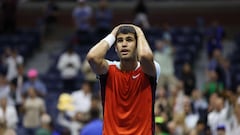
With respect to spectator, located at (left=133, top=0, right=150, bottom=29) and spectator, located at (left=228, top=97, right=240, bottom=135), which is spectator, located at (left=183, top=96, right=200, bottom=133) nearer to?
spectator, located at (left=228, top=97, right=240, bottom=135)

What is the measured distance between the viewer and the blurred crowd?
9.51 metres

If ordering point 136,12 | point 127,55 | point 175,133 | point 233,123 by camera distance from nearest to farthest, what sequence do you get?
point 127,55 → point 233,123 → point 175,133 → point 136,12

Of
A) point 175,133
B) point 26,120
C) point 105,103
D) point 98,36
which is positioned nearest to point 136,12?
point 98,36

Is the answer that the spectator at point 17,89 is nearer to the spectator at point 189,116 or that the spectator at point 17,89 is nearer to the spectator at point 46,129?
the spectator at point 46,129

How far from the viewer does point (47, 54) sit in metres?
18.5

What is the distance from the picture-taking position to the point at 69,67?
584 inches

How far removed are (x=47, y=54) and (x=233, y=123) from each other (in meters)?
9.88

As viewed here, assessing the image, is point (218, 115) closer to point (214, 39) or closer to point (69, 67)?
point (69, 67)

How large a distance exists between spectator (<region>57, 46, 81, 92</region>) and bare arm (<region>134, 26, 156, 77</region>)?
9082 mm

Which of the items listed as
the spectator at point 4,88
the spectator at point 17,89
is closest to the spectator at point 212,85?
the spectator at point 17,89

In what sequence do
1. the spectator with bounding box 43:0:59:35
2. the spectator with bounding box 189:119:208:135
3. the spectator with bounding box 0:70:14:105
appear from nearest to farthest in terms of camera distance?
the spectator with bounding box 189:119:208:135 < the spectator with bounding box 0:70:14:105 < the spectator with bounding box 43:0:59:35

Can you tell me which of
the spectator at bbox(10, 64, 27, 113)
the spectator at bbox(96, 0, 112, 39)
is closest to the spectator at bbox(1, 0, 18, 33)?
the spectator at bbox(96, 0, 112, 39)

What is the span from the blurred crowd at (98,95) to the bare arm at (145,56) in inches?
83.2

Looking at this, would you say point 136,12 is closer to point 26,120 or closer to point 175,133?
point 26,120
